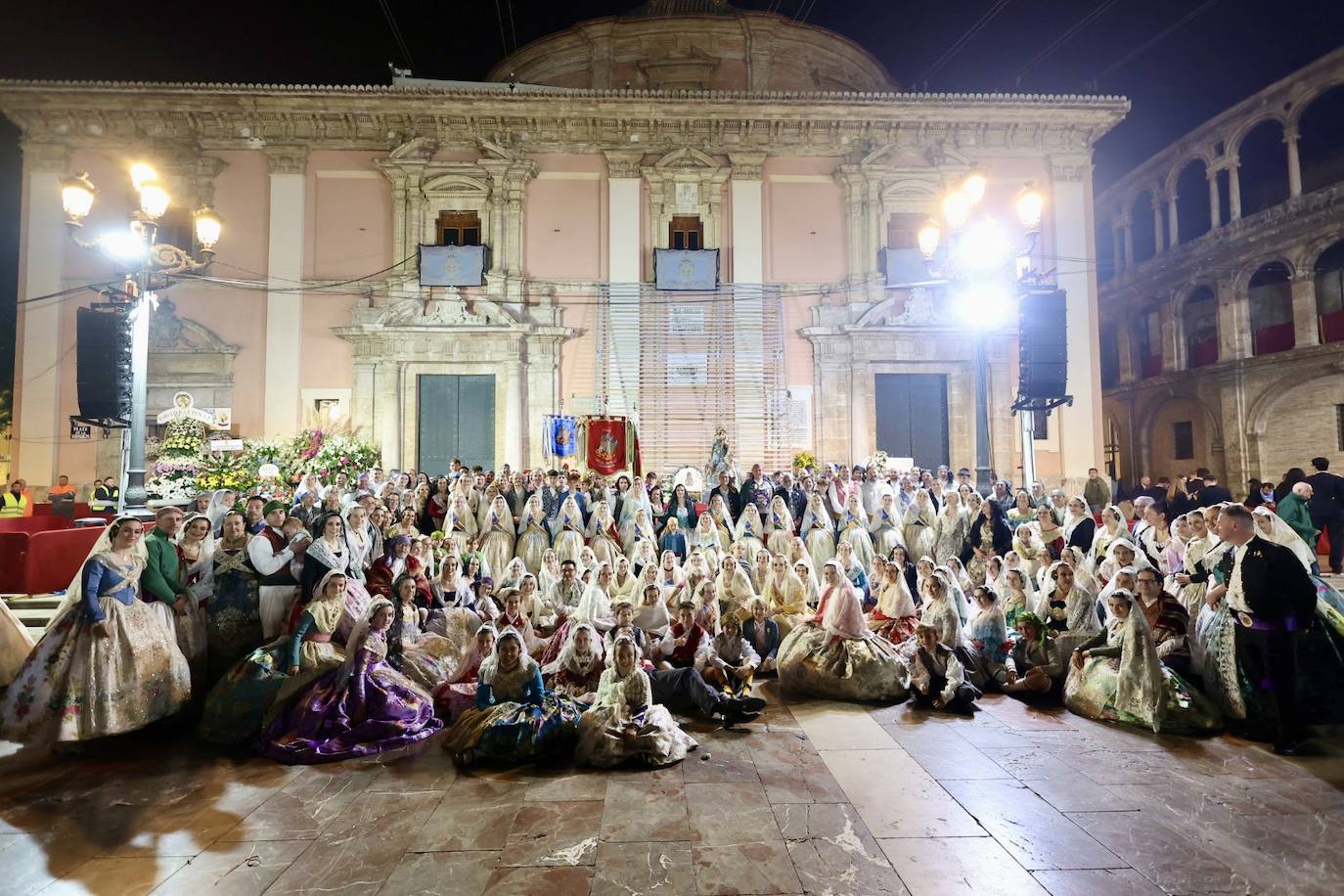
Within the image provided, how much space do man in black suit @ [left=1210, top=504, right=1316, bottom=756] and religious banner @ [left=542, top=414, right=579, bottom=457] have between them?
10.9 metres

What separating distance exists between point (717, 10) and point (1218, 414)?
17957 mm

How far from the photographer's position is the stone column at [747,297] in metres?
14.5

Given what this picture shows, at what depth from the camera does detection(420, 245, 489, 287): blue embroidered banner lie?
14219 mm

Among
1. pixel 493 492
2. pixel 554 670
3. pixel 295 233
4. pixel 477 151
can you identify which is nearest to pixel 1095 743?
pixel 554 670

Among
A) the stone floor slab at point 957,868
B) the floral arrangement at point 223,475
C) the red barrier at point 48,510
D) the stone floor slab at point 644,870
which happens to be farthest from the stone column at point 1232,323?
the red barrier at point 48,510

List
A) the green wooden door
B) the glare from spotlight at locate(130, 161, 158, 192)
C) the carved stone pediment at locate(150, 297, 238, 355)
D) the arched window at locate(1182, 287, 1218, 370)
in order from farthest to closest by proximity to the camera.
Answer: the arched window at locate(1182, 287, 1218, 370) → the green wooden door → the carved stone pediment at locate(150, 297, 238, 355) → the glare from spotlight at locate(130, 161, 158, 192)

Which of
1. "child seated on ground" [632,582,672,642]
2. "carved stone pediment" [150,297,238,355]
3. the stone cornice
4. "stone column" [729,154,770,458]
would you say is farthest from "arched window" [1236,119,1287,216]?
"carved stone pediment" [150,297,238,355]

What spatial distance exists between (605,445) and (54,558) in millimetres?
8574

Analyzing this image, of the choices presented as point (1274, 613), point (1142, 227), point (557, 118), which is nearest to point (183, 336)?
point (557, 118)

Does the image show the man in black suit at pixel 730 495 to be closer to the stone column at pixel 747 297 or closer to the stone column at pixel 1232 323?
the stone column at pixel 747 297

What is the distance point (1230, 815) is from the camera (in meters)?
3.43

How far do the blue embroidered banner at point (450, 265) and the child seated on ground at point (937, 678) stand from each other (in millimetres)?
12143

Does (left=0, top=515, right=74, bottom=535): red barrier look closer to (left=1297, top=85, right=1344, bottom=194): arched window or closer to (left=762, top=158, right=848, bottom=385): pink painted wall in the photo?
(left=762, top=158, right=848, bottom=385): pink painted wall

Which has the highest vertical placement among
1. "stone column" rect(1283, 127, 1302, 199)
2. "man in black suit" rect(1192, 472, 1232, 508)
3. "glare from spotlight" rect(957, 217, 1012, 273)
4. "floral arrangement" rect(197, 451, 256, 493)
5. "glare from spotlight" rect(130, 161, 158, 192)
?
"stone column" rect(1283, 127, 1302, 199)
